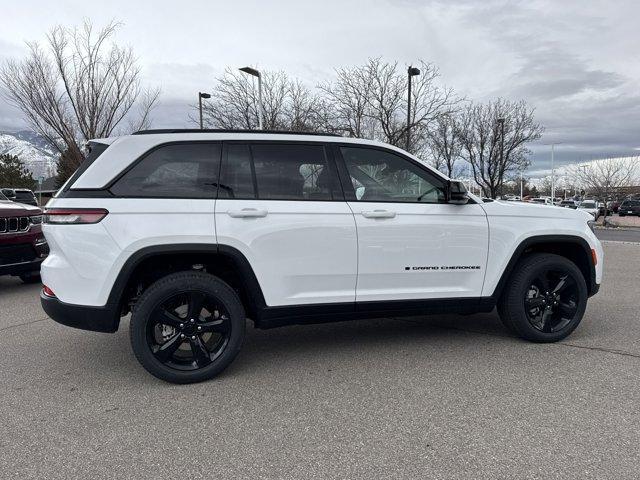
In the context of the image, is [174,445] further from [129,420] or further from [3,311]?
[3,311]

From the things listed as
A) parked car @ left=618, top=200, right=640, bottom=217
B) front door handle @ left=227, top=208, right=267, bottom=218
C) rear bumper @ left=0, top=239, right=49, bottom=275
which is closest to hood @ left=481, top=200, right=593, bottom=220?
front door handle @ left=227, top=208, right=267, bottom=218

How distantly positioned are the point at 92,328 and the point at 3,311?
3363mm

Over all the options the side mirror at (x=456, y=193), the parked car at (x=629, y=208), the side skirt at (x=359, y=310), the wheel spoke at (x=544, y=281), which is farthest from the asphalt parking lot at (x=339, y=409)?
the parked car at (x=629, y=208)

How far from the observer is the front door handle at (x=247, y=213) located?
11.9ft

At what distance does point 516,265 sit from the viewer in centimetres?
441

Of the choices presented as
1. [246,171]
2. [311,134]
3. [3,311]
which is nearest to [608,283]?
[311,134]

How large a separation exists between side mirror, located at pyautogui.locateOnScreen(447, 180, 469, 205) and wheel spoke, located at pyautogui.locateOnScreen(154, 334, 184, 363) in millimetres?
2355

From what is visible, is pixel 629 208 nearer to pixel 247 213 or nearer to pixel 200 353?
pixel 247 213

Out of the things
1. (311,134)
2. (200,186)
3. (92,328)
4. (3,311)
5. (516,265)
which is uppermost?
(311,134)

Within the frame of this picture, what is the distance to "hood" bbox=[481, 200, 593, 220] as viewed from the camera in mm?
4230

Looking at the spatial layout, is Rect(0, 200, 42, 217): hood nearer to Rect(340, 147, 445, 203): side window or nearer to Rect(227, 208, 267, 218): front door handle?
Rect(227, 208, 267, 218): front door handle

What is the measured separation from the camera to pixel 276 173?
384 cm

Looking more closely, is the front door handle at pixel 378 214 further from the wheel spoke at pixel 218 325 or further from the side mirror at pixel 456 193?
the wheel spoke at pixel 218 325

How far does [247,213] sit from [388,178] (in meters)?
1.23
